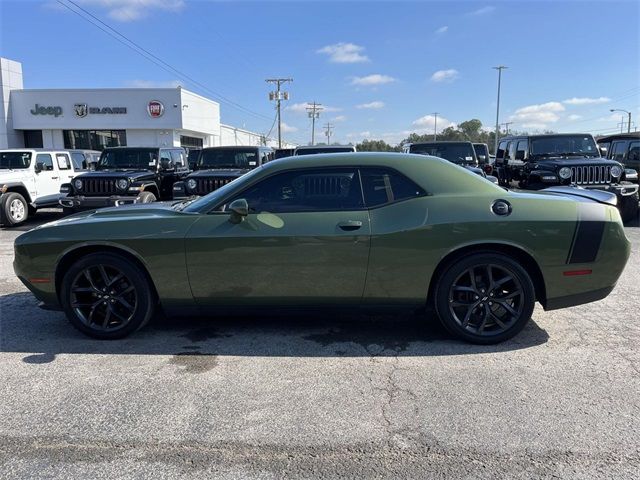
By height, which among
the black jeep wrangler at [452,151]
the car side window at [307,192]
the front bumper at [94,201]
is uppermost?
the black jeep wrangler at [452,151]

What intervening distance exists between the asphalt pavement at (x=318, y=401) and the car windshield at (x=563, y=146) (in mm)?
7953

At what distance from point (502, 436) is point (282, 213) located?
2.30 m

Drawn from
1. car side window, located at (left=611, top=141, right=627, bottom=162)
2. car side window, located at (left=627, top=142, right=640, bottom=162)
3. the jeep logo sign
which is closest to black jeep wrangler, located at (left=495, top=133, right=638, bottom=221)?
car side window, located at (left=627, top=142, right=640, bottom=162)

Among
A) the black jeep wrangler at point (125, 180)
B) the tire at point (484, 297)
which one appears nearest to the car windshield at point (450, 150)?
the black jeep wrangler at point (125, 180)

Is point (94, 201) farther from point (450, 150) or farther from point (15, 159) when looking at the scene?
point (450, 150)

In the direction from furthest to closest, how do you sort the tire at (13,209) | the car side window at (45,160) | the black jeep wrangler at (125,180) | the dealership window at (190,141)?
the dealership window at (190,141) → the car side window at (45,160) → the tire at (13,209) → the black jeep wrangler at (125,180)

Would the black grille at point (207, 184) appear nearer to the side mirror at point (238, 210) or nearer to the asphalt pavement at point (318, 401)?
the asphalt pavement at point (318, 401)

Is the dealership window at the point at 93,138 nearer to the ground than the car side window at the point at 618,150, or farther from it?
farther from it

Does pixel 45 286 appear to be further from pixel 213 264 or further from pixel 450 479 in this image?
pixel 450 479

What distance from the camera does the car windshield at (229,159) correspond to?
11.6 metres

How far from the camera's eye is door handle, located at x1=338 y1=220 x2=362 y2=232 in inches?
154

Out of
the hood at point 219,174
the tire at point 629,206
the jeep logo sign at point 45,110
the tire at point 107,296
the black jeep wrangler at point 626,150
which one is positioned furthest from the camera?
the jeep logo sign at point 45,110

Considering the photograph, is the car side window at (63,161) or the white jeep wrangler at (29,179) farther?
the car side window at (63,161)

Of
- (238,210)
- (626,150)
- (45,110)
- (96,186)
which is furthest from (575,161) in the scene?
(45,110)
